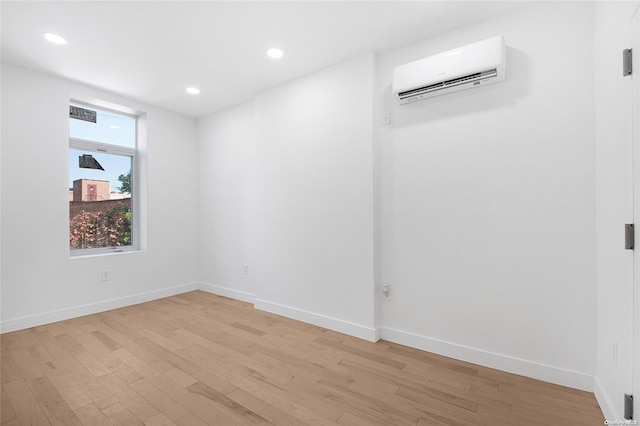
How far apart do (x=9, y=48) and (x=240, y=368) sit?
140 inches

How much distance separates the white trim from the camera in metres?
2.71

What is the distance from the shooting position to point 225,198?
432 cm

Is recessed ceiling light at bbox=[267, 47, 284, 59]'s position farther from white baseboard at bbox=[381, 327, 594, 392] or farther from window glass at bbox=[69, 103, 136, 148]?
white baseboard at bbox=[381, 327, 594, 392]

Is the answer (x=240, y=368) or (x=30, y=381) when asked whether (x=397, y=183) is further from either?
(x=30, y=381)

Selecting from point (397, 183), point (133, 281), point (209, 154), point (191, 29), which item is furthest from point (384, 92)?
point (133, 281)

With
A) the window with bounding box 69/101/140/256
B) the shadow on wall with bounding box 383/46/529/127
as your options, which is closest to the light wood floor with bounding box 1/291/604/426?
the window with bounding box 69/101/140/256

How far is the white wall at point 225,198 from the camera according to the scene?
407cm

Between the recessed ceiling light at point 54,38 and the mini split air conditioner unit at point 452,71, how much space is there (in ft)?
9.63

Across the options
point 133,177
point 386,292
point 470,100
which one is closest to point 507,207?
point 470,100

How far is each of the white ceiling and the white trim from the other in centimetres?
266

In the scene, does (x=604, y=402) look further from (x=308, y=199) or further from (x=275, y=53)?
(x=275, y=53)

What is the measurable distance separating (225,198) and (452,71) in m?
3.36

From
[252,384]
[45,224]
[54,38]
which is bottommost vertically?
[252,384]

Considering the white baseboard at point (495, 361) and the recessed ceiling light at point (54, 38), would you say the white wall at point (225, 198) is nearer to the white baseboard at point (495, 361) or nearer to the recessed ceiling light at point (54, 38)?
the recessed ceiling light at point (54, 38)
